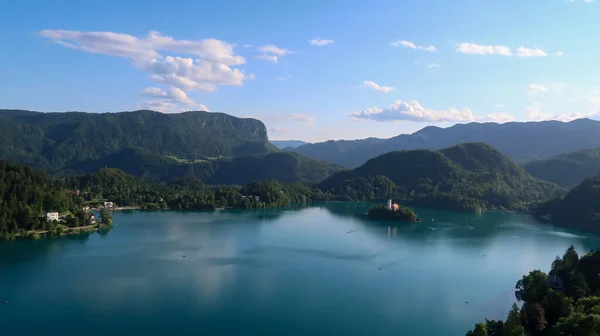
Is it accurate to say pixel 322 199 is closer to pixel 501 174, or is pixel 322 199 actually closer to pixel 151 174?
pixel 501 174

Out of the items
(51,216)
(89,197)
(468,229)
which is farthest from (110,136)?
(468,229)

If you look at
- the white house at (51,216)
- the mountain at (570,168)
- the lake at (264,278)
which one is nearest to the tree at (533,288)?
the lake at (264,278)

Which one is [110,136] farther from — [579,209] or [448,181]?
[579,209]

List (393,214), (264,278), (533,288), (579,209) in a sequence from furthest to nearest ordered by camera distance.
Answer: (393,214), (579,209), (264,278), (533,288)

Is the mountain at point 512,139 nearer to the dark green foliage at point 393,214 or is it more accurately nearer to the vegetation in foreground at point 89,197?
the dark green foliage at point 393,214

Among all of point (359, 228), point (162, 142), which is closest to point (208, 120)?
point (162, 142)
